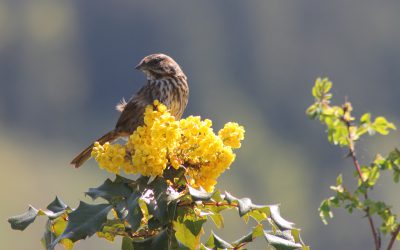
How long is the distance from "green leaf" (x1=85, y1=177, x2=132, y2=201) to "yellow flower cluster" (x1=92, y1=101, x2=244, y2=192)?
120 mm

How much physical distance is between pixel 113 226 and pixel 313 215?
461 ft

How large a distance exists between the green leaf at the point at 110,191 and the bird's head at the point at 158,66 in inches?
130

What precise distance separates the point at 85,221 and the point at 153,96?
320 centimetres

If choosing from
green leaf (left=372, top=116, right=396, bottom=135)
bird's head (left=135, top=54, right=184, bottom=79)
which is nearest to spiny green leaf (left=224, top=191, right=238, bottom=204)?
green leaf (left=372, top=116, right=396, bottom=135)

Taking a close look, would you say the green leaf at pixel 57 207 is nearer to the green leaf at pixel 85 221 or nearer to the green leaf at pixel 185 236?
the green leaf at pixel 85 221

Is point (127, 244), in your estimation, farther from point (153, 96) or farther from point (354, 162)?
point (153, 96)

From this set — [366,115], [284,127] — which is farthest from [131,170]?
[284,127]

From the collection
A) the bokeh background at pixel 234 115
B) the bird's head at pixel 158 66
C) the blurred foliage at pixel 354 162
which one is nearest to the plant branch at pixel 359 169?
the blurred foliage at pixel 354 162

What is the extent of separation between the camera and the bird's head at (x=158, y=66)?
8.42 metres

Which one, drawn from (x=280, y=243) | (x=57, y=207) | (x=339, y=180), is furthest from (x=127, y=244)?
(x=339, y=180)

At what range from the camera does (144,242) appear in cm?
501

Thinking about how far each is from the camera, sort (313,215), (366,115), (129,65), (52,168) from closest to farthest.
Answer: (366,115), (313,215), (52,168), (129,65)

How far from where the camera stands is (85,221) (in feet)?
16.4

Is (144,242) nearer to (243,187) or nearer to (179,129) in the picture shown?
(179,129)
